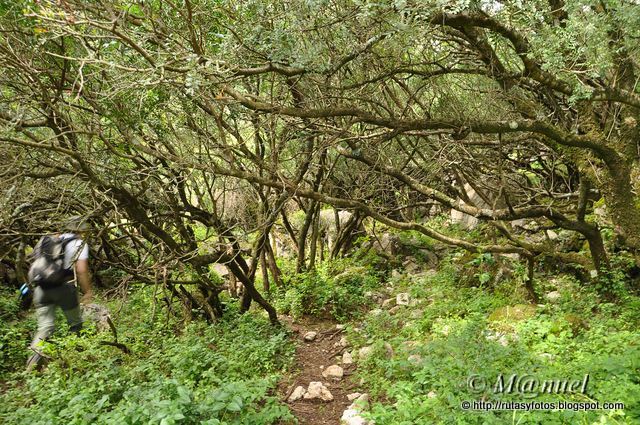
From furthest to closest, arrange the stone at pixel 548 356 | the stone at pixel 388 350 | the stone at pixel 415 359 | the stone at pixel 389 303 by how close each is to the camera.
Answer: the stone at pixel 389 303 → the stone at pixel 388 350 → the stone at pixel 415 359 → the stone at pixel 548 356

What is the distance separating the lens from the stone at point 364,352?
5.39m

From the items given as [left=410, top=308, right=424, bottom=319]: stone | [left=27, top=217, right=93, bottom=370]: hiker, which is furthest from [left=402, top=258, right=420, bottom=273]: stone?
[left=27, top=217, right=93, bottom=370]: hiker

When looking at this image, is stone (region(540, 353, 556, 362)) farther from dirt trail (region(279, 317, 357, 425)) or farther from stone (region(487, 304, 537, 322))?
dirt trail (region(279, 317, 357, 425))

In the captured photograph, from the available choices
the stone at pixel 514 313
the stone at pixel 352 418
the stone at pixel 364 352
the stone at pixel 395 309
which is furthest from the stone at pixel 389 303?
the stone at pixel 352 418

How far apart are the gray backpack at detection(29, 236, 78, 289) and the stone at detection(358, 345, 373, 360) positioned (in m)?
3.88

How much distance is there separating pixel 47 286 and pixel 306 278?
4150 mm

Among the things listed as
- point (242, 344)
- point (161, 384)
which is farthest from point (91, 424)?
point (242, 344)

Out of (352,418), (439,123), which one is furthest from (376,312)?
(439,123)

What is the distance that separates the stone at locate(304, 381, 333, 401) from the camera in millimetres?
4755

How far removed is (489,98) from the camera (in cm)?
598

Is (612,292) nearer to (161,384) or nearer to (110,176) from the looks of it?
(161,384)

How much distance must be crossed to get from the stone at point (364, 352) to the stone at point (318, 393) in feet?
2.39

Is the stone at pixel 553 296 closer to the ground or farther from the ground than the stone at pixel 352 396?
farther from the ground

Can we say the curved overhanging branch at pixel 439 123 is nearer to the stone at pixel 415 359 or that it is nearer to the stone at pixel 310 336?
the stone at pixel 415 359
